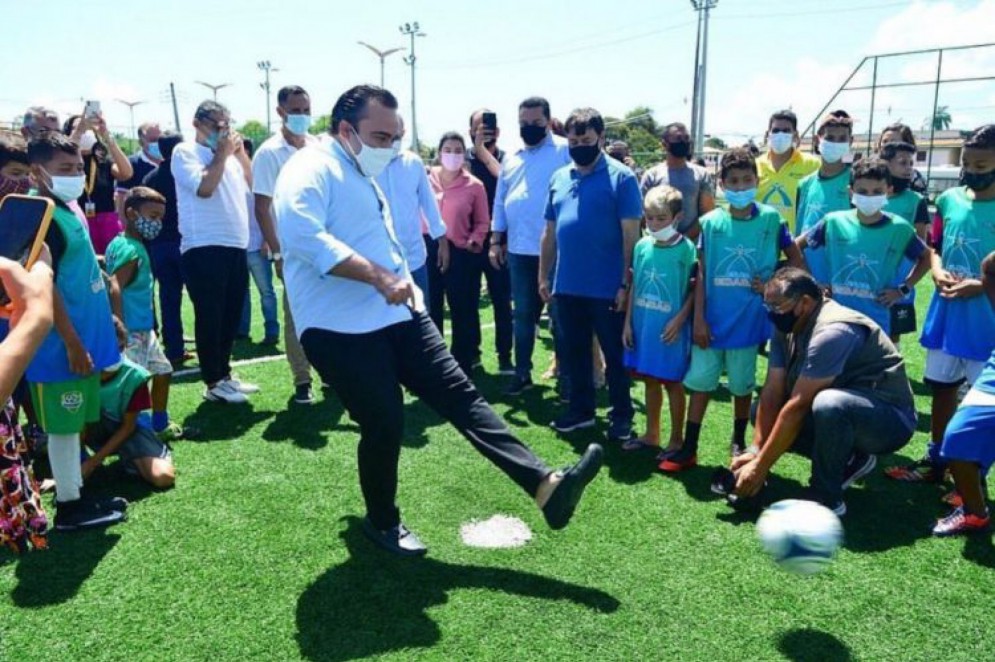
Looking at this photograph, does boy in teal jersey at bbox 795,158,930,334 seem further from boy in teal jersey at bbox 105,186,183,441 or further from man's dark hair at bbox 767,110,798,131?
boy in teal jersey at bbox 105,186,183,441

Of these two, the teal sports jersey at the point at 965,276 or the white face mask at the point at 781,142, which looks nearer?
the teal sports jersey at the point at 965,276

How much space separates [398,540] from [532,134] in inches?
142

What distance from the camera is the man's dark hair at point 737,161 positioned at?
4.58 metres

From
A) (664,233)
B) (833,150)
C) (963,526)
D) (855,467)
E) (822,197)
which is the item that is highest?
(833,150)

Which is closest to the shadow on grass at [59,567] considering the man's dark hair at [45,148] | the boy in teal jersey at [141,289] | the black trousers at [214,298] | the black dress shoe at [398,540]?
the black dress shoe at [398,540]

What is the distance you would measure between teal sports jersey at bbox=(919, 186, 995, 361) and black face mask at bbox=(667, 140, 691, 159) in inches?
89.7

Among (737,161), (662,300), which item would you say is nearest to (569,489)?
(662,300)

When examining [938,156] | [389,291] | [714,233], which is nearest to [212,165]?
[389,291]

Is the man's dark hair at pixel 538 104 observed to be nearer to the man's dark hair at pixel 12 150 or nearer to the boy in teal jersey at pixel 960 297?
the boy in teal jersey at pixel 960 297

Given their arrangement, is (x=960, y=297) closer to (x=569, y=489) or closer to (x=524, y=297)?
(x=569, y=489)

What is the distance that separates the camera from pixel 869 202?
4621mm

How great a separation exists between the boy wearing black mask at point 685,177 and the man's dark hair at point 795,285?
2.56m

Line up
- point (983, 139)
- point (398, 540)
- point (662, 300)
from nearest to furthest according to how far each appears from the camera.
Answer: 1. point (398, 540)
2. point (983, 139)
3. point (662, 300)

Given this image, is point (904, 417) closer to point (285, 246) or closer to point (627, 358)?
point (627, 358)
